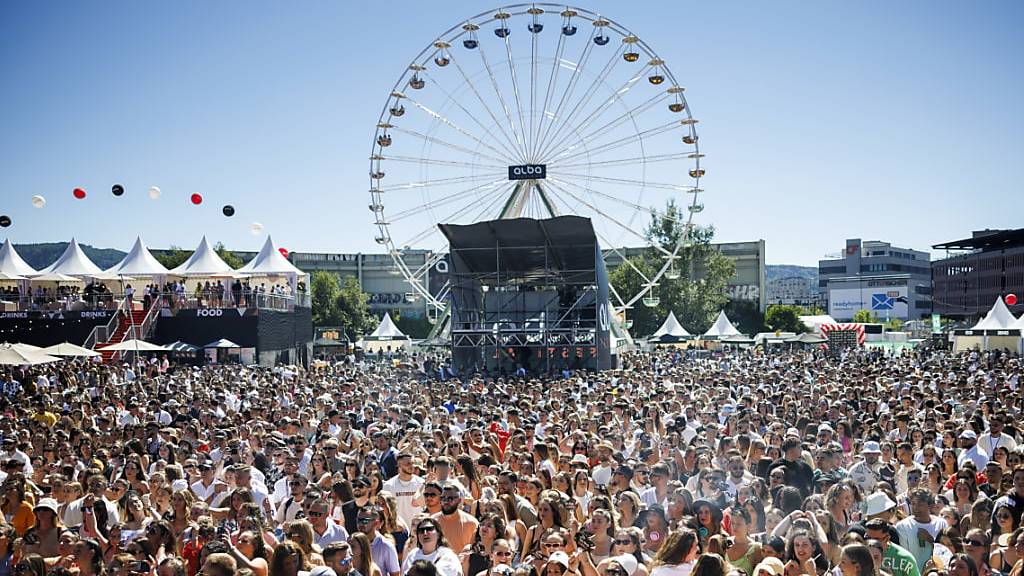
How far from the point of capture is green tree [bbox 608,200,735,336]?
69.6m

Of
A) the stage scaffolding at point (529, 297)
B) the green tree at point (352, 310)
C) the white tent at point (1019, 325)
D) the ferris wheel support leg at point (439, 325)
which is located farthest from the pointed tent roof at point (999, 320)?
the green tree at point (352, 310)

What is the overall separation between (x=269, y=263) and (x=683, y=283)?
36929 mm

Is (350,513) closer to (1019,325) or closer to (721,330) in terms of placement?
(1019,325)

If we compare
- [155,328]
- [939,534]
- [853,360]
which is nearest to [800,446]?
[939,534]

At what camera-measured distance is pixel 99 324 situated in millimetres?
36281

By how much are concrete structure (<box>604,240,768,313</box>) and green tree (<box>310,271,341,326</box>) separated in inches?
979

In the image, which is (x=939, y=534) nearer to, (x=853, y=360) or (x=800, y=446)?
(x=800, y=446)

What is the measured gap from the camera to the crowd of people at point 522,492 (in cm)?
573

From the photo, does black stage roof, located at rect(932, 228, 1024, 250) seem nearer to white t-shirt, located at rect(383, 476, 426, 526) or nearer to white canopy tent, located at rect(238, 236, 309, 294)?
white canopy tent, located at rect(238, 236, 309, 294)

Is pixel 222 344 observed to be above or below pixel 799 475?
above

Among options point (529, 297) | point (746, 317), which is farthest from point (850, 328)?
point (746, 317)

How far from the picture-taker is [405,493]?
8.16 meters

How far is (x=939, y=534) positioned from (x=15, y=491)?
7.10 metres

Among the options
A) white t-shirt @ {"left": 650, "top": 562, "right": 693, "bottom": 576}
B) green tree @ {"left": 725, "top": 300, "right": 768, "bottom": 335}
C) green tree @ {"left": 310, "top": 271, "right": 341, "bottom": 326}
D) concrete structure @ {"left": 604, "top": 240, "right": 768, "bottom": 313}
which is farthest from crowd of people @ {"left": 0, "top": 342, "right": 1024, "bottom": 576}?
concrete structure @ {"left": 604, "top": 240, "right": 768, "bottom": 313}
